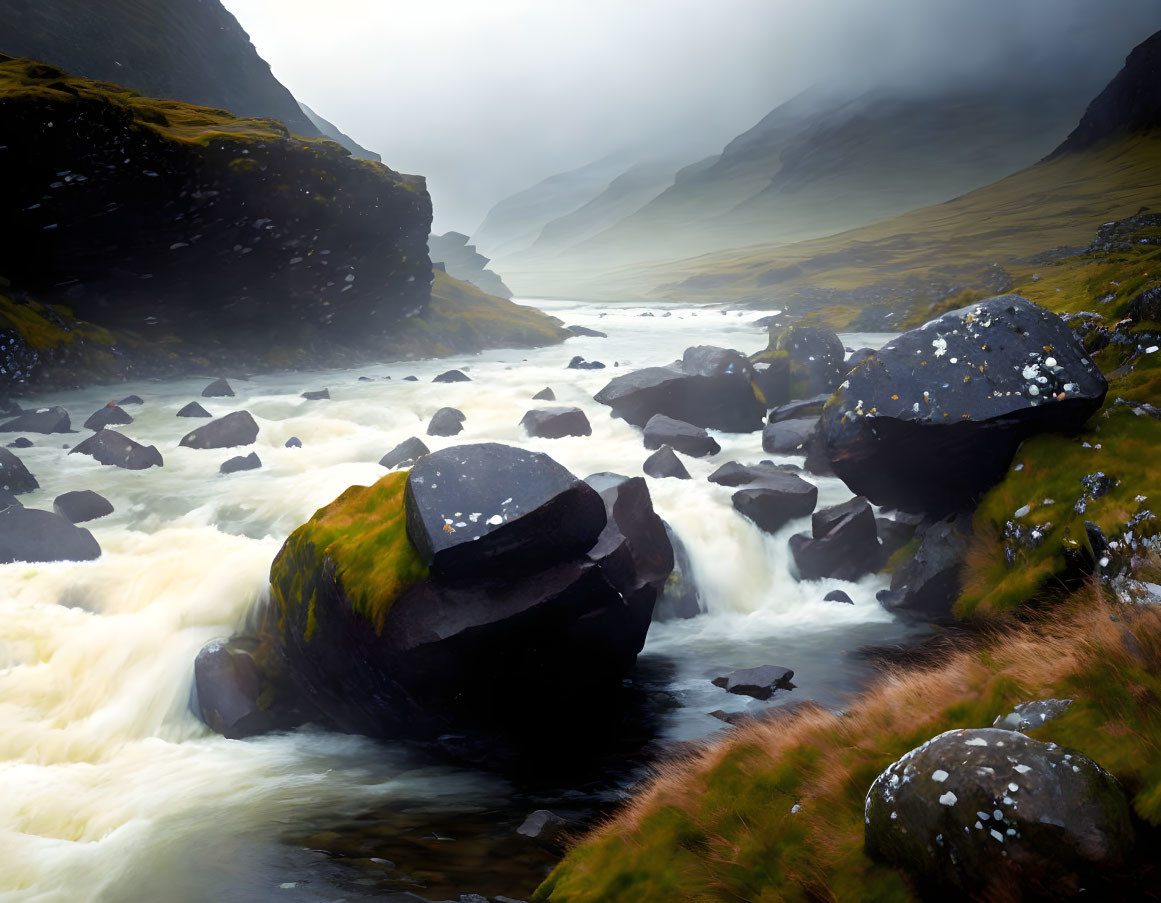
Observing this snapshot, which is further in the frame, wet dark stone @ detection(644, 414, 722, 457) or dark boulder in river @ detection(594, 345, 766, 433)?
dark boulder in river @ detection(594, 345, 766, 433)

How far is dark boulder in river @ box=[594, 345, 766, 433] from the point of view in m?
28.5

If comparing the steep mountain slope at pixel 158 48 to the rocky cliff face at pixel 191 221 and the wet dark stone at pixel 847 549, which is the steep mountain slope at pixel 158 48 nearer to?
the rocky cliff face at pixel 191 221

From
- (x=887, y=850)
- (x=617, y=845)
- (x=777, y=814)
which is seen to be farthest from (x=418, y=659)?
(x=887, y=850)

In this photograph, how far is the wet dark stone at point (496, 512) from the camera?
10.1 m

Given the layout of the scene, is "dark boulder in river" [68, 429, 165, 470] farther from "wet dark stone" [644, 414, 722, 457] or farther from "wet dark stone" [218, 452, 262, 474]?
"wet dark stone" [644, 414, 722, 457]

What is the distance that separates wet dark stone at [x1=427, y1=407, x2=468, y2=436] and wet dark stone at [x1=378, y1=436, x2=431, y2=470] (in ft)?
13.9

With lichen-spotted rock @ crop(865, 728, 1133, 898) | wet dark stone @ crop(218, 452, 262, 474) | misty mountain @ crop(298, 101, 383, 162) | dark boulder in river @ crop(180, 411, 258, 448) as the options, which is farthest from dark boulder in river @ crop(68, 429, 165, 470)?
misty mountain @ crop(298, 101, 383, 162)

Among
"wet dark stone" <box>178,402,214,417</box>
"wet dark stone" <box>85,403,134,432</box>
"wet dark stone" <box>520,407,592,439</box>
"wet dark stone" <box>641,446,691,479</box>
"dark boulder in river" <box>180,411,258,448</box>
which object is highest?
"wet dark stone" <box>85,403,134,432</box>

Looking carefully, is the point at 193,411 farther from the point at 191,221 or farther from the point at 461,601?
the point at 461,601

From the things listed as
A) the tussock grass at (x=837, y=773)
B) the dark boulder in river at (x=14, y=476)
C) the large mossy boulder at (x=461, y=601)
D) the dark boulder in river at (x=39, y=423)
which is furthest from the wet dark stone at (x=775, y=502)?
the dark boulder in river at (x=39, y=423)

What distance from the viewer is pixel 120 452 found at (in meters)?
23.4

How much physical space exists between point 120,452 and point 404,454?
9341mm

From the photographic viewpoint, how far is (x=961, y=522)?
15.0 meters

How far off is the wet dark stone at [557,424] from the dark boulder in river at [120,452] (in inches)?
509
